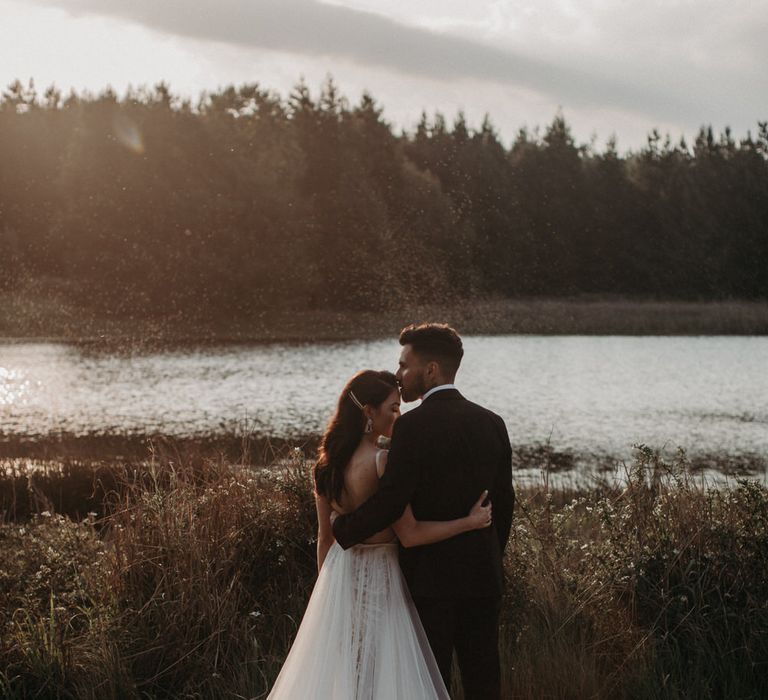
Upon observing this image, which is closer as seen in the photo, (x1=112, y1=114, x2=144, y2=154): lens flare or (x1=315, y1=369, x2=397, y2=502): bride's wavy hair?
(x1=315, y1=369, x2=397, y2=502): bride's wavy hair

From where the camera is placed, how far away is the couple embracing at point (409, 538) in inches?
156

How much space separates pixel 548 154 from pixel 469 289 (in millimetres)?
17269

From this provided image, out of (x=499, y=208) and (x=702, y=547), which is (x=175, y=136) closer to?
(x=499, y=208)

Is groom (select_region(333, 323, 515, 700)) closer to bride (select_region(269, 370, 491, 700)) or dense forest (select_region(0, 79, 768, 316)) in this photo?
bride (select_region(269, 370, 491, 700))

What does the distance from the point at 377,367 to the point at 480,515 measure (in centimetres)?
2734

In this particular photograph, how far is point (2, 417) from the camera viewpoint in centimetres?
2316

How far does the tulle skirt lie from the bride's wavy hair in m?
0.34

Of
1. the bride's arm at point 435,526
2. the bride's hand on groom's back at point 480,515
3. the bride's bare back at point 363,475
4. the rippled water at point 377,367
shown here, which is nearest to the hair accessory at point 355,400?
the bride's bare back at point 363,475

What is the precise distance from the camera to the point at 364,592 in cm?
425

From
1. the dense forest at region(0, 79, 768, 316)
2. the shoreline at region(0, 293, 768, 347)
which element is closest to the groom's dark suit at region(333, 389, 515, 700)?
the shoreline at region(0, 293, 768, 347)

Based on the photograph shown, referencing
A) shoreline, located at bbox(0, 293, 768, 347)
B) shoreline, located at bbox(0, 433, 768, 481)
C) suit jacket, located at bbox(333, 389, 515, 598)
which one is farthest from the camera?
shoreline, located at bbox(0, 293, 768, 347)

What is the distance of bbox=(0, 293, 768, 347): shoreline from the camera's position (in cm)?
4803

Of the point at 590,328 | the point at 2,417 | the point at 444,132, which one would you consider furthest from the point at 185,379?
the point at 444,132

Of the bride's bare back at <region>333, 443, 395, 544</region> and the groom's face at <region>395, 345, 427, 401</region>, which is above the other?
the groom's face at <region>395, 345, 427, 401</region>
